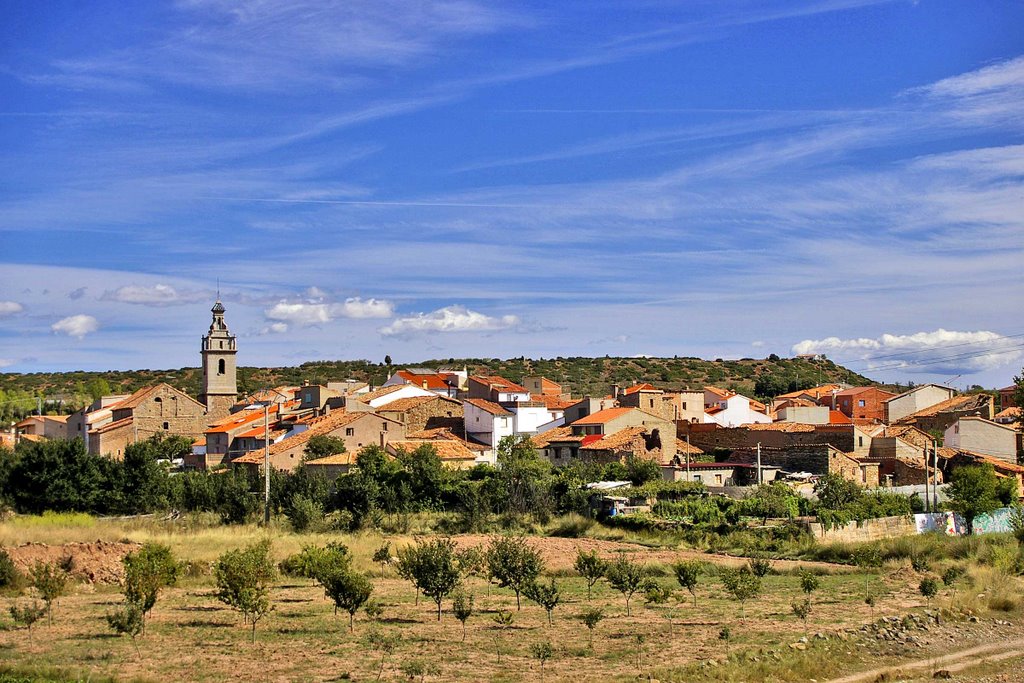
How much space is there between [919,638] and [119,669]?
57.2 feet

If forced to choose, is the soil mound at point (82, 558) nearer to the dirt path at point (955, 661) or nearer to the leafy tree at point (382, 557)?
the leafy tree at point (382, 557)

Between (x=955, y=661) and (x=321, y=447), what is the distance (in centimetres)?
3829

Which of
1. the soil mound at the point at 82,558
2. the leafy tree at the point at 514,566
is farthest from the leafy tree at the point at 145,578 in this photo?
the leafy tree at the point at 514,566

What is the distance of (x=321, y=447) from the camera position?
5612cm

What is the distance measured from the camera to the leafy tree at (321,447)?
56.1 m

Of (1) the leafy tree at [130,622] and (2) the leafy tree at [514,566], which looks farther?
(2) the leafy tree at [514,566]

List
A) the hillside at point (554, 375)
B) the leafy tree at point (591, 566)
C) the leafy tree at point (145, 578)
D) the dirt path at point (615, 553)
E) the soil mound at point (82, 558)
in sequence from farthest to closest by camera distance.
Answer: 1. the hillside at point (554, 375)
2. the dirt path at point (615, 553)
3. the soil mound at point (82, 558)
4. the leafy tree at point (591, 566)
5. the leafy tree at point (145, 578)

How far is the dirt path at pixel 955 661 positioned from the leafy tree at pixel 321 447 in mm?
37574

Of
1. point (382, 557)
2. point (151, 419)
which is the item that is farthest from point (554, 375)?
point (382, 557)

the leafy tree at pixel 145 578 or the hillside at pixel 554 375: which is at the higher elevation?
the hillside at pixel 554 375

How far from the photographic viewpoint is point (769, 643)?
22.6 m

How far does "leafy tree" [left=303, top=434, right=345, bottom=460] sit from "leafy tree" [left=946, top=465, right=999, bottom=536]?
3028cm

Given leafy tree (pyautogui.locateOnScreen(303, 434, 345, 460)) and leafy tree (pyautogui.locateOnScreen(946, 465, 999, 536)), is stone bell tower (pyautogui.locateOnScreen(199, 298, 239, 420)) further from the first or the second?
leafy tree (pyautogui.locateOnScreen(946, 465, 999, 536))

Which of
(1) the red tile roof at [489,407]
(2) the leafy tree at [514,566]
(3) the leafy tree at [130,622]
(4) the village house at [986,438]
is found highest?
(1) the red tile roof at [489,407]
